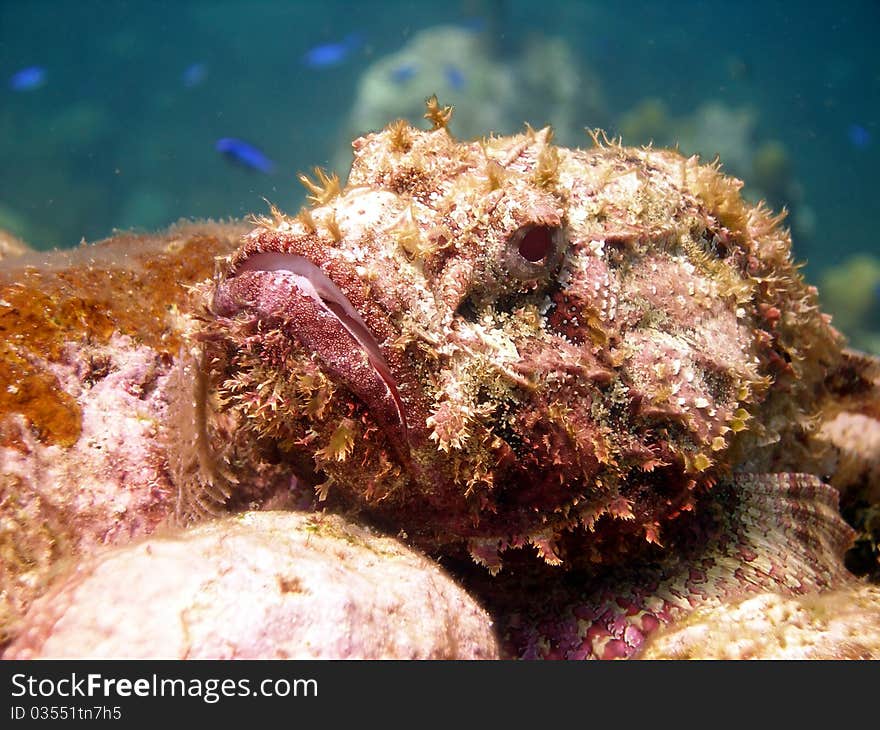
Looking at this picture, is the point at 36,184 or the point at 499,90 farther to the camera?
the point at 36,184

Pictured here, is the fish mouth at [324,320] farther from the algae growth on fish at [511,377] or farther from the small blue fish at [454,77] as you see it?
the small blue fish at [454,77]

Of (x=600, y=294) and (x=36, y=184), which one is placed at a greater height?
(x=36, y=184)

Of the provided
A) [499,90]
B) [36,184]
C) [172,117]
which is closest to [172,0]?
[172,117]

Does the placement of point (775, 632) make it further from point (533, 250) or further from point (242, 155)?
point (242, 155)

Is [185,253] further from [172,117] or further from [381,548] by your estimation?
[172,117]

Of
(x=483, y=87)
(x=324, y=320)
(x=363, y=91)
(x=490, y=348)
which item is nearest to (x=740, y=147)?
(x=483, y=87)

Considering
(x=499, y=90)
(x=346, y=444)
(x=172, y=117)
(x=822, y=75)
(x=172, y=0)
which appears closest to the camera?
(x=346, y=444)

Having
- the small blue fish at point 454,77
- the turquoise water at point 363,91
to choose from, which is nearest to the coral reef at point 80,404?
the turquoise water at point 363,91
